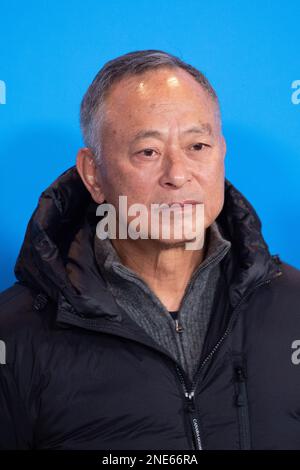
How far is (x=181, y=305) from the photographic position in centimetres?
137

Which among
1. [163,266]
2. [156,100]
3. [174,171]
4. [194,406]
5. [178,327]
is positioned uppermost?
[156,100]

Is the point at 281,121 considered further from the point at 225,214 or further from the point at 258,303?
the point at 258,303

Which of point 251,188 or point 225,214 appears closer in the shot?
point 225,214

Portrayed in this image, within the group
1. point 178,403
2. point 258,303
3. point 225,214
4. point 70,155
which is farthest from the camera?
point 70,155

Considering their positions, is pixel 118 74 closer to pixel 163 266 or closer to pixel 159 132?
pixel 159 132

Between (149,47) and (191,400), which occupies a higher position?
(149,47)

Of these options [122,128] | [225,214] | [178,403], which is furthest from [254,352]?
[122,128]

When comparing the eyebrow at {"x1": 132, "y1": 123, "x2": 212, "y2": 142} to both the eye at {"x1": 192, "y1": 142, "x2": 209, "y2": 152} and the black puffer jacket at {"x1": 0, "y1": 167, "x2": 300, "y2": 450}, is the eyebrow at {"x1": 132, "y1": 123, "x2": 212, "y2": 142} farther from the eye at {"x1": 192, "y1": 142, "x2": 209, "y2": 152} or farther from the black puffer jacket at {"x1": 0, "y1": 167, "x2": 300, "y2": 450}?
the black puffer jacket at {"x1": 0, "y1": 167, "x2": 300, "y2": 450}

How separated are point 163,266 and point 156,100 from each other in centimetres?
28

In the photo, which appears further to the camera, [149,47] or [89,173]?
[149,47]

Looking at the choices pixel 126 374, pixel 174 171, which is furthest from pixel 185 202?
pixel 126 374

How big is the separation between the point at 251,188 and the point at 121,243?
47cm

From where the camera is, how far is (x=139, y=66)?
1357mm

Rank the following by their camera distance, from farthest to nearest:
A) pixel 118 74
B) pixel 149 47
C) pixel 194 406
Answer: pixel 149 47 → pixel 118 74 → pixel 194 406
